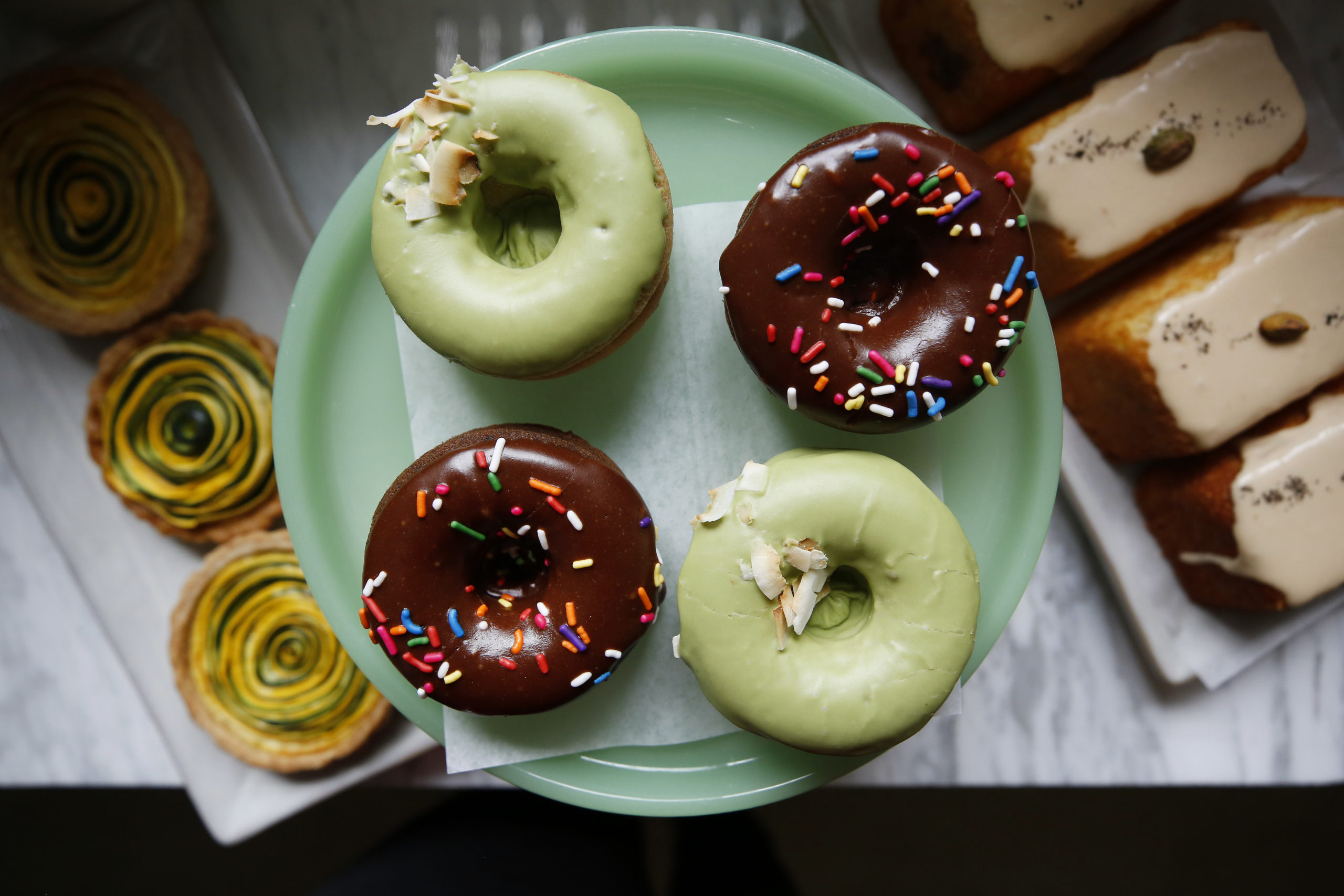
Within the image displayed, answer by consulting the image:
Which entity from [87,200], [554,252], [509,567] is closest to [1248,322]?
[554,252]

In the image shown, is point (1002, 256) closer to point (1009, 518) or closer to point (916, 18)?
point (1009, 518)

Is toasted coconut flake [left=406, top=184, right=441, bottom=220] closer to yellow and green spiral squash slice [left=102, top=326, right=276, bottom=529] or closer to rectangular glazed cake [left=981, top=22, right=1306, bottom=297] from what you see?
yellow and green spiral squash slice [left=102, top=326, right=276, bottom=529]

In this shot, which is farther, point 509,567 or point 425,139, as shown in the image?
point 509,567

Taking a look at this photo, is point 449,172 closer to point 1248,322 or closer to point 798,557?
point 798,557

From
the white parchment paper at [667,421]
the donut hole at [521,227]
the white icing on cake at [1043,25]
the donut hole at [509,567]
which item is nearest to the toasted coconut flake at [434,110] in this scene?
the donut hole at [521,227]

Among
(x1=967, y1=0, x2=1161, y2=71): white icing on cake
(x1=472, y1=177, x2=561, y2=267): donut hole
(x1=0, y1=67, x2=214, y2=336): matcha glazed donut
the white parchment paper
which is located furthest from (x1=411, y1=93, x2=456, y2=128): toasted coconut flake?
(x1=967, y1=0, x2=1161, y2=71): white icing on cake

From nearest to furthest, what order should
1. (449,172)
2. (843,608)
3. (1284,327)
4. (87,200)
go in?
1. (449,172)
2. (843,608)
3. (1284,327)
4. (87,200)

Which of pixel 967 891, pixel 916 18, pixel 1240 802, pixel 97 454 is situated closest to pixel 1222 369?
pixel 916 18
